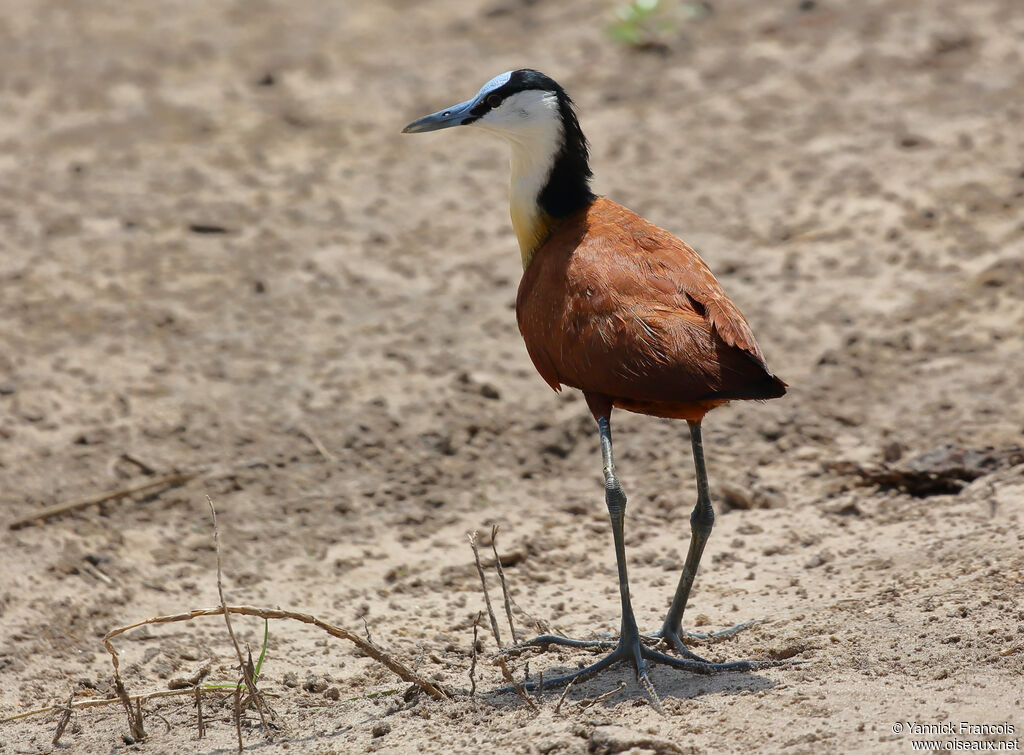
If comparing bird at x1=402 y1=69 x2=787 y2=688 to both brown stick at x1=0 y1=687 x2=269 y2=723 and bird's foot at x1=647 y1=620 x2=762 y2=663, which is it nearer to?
bird's foot at x1=647 y1=620 x2=762 y2=663

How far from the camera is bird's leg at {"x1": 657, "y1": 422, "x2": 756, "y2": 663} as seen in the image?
4465 millimetres

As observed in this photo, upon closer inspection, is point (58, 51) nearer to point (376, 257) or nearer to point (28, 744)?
point (376, 257)

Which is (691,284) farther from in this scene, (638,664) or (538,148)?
(638,664)

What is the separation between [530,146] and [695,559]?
1.83m

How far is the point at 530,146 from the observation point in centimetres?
504

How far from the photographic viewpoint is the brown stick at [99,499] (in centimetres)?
546

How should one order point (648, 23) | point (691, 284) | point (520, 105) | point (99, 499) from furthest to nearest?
point (648, 23), point (99, 499), point (520, 105), point (691, 284)

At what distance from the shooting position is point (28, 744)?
4.09 m

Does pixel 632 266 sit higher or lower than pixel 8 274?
higher

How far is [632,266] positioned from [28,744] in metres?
2.66

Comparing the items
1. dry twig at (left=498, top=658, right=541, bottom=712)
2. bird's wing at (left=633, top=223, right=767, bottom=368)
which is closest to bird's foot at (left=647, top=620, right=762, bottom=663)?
dry twig at (left=498, top=658, right=541, bottom=712)

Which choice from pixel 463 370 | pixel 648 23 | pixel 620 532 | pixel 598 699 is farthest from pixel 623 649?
pixel 648 23

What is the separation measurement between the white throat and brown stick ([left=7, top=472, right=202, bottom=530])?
2090 millimetres

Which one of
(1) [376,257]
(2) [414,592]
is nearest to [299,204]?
(1) [376,257]
